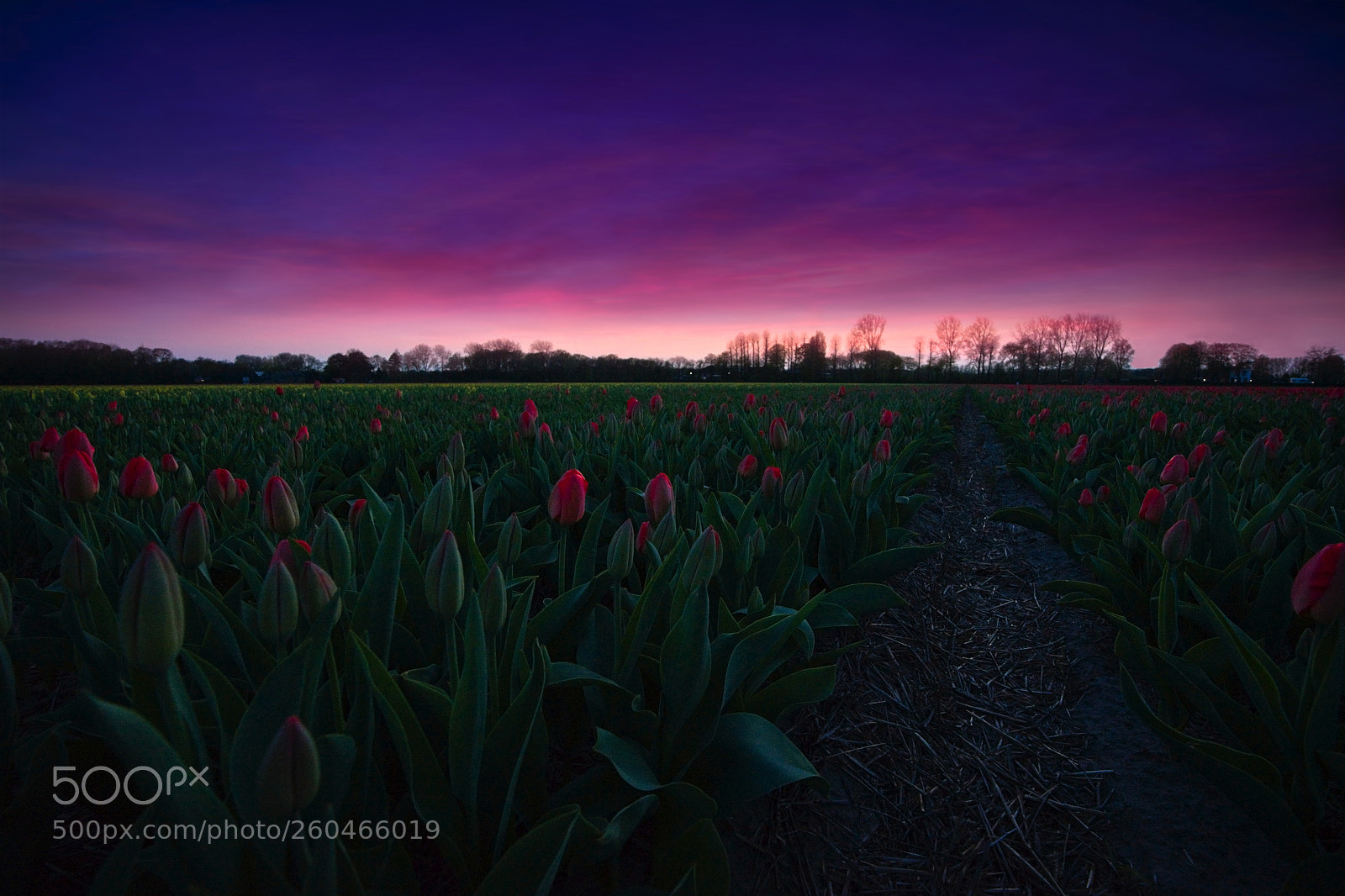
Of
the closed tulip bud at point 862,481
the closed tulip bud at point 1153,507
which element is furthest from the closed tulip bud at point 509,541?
the closed tulip bud at point 1153,507

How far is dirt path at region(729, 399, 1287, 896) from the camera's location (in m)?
1.44

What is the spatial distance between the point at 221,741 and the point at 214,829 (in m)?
0.16

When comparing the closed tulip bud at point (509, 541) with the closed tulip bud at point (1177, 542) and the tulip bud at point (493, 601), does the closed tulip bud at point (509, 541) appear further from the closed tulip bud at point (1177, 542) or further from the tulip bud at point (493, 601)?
the closed tulip bud at point (1177, 542)

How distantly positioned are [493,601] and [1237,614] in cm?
265

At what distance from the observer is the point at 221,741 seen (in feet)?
3.09

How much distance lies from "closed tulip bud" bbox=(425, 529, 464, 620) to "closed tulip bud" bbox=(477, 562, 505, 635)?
0.05 meters

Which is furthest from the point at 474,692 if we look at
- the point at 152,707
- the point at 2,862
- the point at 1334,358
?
the point at 1334,358

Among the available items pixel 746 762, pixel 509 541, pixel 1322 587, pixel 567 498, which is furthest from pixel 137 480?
pixel 1322 587

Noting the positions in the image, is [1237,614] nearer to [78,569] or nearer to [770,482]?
[770,482]

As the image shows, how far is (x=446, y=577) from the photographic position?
45.4 inches

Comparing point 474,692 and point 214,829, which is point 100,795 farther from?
point 474,692

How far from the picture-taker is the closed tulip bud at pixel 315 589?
3.60 ft

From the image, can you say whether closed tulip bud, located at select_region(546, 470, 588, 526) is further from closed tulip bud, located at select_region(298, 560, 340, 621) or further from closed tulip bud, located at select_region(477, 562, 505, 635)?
closed tulip bud, located at select_region(298, 560, 340, 621)

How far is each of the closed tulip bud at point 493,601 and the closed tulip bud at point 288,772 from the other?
0.43m
